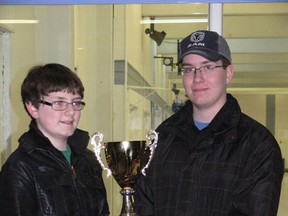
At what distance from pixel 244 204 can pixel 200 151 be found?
23cm

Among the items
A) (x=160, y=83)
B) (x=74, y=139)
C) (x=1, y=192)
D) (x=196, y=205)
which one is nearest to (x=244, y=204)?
(x=196, y=205)

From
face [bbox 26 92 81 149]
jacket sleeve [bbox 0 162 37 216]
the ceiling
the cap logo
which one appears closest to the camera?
jacket sleeve [bbox 0 162 37 216]

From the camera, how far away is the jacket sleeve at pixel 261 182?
165cm

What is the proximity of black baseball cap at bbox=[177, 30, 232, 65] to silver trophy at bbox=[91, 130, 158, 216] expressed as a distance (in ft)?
1.03

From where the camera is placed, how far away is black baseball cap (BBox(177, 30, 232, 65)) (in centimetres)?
178

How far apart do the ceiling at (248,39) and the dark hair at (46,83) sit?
163 cm

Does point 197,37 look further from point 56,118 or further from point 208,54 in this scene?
point 56,118

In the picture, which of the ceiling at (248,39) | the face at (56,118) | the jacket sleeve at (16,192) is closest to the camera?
the jacket sleeve at (16,192)

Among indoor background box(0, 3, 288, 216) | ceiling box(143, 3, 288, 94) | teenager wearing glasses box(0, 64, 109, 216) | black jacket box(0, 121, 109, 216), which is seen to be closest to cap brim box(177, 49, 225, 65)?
teenager wearing glasses box(0, 64, 109, 216)

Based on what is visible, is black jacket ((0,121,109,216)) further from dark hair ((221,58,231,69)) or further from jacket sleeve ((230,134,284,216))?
dark hair ((221,58,231,69))

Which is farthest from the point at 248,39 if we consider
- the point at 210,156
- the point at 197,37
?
the point at 210,156

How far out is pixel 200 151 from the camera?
1782mm

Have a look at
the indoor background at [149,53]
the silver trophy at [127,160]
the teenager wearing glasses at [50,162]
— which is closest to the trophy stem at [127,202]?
the silver trophy at [127,160]

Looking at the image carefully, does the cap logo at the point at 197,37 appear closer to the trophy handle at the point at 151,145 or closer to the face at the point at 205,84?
the face at the point at 205,84
